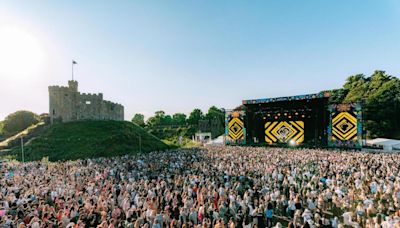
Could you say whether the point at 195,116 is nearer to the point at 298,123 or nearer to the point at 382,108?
the point at 382,108

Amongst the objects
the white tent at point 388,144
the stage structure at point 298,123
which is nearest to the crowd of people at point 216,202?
the stage structure at point 298,123

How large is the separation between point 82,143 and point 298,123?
1291 inches

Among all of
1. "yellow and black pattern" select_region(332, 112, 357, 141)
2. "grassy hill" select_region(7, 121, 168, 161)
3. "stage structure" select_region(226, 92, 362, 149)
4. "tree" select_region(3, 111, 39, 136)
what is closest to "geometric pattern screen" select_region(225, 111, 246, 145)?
"stage structure" select_region(226, 92, 362, 149)

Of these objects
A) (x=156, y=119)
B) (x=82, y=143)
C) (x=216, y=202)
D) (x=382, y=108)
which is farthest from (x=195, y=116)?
(x=216, y=202)

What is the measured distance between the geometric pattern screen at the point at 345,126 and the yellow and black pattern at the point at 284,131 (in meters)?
3.59

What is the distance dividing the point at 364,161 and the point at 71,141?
40036 millimetres

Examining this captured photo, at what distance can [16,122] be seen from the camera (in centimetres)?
5709

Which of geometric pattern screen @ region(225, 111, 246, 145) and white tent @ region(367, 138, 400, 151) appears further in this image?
geometric pattern screen @ region(225, 111, 246, 145)

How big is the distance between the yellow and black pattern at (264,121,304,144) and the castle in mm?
35716

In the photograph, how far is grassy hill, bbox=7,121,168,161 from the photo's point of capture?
36.8 m

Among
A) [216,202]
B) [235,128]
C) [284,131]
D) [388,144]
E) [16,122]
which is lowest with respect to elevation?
[216,202]

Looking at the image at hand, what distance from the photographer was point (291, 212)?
9781mm

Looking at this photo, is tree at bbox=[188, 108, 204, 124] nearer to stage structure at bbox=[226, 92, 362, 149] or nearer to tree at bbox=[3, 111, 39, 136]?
tree at bbox=[3, 111, 39, 136]

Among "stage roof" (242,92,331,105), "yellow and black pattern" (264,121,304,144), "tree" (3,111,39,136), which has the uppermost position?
"stage roof" (242,92,331,105)
